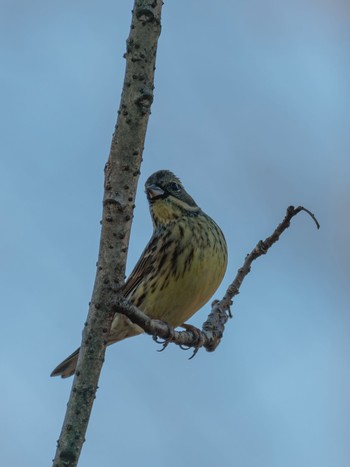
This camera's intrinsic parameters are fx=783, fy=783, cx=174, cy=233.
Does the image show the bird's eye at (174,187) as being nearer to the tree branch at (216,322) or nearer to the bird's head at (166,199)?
the bird's head at (166,199)

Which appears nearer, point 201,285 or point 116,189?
point 116,189

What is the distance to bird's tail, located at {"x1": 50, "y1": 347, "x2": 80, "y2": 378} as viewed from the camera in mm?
6758

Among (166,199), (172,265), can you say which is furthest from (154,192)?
(172,265)

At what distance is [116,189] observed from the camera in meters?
3.17

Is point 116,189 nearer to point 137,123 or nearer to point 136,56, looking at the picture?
point 137,123

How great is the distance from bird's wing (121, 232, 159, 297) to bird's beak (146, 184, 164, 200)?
1.15 ft

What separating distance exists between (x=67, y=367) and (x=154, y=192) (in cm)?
171

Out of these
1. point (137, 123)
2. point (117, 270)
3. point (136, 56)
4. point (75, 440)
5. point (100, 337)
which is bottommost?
point (75, 440)

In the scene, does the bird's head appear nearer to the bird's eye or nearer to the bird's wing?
the bird's eye

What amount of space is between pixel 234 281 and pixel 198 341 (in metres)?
0.45

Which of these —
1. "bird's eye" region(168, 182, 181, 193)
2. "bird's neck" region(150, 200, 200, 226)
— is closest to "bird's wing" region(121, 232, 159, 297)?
"bird's neck" region(150, 200, 200, 226)

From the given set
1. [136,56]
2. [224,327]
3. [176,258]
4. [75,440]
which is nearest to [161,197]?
[176,258]

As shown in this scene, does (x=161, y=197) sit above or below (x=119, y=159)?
above

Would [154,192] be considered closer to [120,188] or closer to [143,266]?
[143,266]
